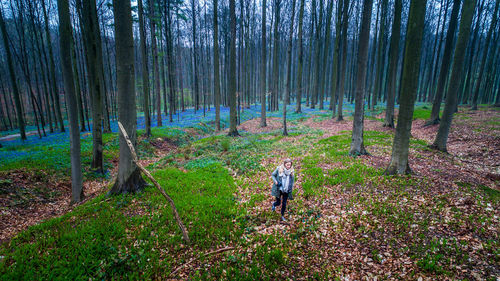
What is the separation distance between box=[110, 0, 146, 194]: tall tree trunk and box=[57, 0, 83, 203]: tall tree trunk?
169cm

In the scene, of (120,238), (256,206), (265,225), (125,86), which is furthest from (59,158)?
(265,225)

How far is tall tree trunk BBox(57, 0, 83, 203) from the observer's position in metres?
6.47

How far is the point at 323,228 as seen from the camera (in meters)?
5.32

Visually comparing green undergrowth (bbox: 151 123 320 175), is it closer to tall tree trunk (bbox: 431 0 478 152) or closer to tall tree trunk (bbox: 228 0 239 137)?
tall tree trunk (bbox: 228 0 239 137)

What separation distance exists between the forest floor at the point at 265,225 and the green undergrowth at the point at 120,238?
0.09 ft

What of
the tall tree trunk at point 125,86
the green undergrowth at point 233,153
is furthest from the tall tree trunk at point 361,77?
the tall tree trunk at point 125,86

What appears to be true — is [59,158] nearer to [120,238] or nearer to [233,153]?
[120,238]

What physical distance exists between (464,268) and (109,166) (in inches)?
554

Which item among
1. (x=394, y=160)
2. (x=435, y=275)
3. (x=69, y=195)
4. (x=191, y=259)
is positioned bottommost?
(x=69, y=195)

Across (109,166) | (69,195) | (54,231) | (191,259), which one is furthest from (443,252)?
(109,166)

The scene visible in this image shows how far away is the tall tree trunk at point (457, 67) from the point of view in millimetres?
9156

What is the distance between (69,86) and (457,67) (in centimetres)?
1732

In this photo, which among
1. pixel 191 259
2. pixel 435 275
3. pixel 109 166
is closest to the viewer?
pixel 435 275

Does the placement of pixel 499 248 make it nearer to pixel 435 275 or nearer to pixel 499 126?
pixel 435 275
